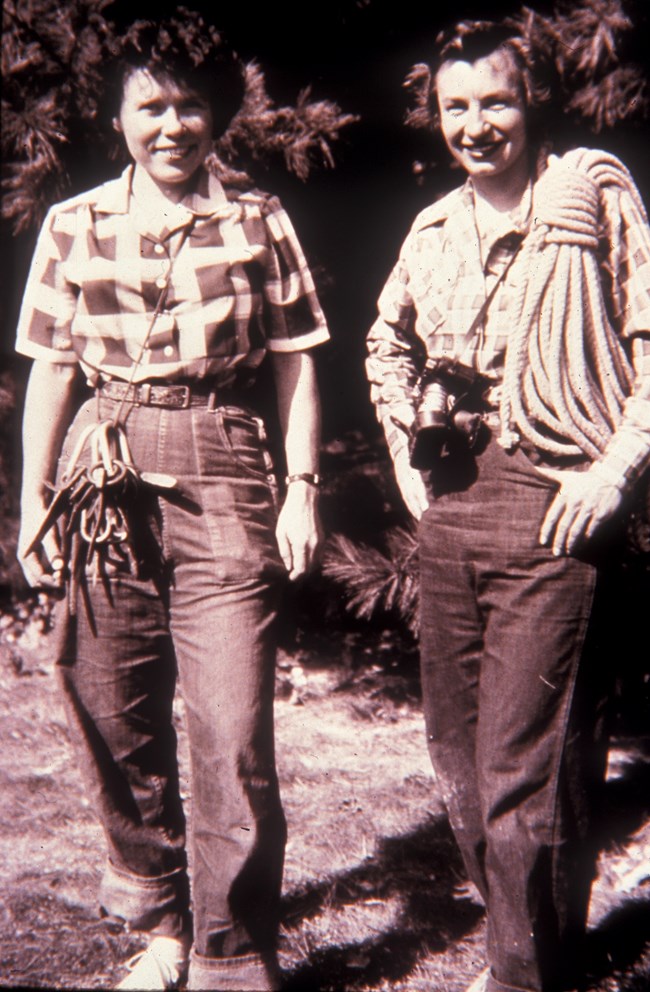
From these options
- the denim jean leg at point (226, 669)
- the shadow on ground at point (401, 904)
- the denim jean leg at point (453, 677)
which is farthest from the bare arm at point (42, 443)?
the shadow on ground at point (401, 904)

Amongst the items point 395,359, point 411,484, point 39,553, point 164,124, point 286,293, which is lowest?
point 39,553

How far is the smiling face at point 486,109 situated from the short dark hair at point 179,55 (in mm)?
427

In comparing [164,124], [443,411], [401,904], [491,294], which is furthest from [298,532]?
[401,904]

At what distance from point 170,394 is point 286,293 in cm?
32

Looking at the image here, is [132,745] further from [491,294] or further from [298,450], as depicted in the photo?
[491,294]

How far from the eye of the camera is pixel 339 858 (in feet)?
9.86

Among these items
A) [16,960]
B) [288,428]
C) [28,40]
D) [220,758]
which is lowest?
[16,960]

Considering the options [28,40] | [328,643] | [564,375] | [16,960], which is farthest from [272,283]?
[328,643]

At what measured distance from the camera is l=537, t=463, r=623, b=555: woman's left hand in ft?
6.29

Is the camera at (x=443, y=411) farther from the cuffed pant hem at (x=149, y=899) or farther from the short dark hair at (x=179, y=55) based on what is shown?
the cuffed pant hem at (x=149, y=899)

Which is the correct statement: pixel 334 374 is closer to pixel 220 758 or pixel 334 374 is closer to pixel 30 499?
pixel 30 499

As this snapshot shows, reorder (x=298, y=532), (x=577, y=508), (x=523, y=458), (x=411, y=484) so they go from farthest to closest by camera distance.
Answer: (x=411, y=484), (x=298, y=532), (x=523, y=458), (x=577, y=508)

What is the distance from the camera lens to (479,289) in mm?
2078

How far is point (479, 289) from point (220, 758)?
41.9 inches
